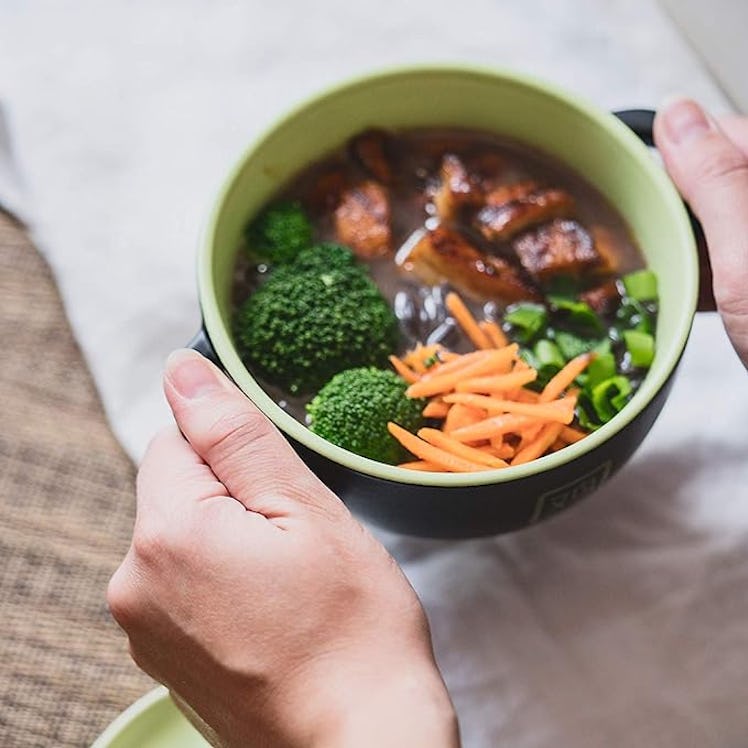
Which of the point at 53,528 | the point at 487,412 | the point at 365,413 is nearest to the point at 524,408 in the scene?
the point at 487,412

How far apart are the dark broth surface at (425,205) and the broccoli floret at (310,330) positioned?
4 centimetres

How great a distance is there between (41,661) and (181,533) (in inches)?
13.4

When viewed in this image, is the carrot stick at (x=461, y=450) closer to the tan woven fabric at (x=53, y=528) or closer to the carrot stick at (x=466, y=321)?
the carrot stick at (x=466, y=321)

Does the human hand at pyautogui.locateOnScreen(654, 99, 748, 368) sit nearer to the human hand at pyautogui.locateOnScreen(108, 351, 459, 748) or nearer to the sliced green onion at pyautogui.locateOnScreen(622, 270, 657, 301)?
the sliced green onion at pyautogui.locateOnScreen(622, 270, 657, 301)

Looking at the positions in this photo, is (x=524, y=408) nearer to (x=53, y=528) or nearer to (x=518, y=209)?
(x=518, y=209)

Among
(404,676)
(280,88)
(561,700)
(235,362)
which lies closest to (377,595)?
(404,676)

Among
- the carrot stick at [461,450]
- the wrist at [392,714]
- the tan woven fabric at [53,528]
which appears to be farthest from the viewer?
the tan woven fabric at [53,528]

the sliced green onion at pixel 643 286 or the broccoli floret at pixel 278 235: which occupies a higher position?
the sliced green onion at pixel 643 286

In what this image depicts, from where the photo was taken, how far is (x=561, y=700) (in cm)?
115

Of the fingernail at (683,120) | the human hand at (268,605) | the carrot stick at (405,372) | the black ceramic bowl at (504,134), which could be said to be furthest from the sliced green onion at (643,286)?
the human hand at (268,605)

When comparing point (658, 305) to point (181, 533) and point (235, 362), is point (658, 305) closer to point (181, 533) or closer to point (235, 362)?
point (235, 362)

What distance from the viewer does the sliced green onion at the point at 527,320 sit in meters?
1.14

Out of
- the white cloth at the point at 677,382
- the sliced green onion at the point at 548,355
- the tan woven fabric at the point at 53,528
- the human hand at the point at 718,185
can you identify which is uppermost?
the human hand at the point at 718,185

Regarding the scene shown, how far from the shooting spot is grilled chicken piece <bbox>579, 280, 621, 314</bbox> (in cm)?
116
